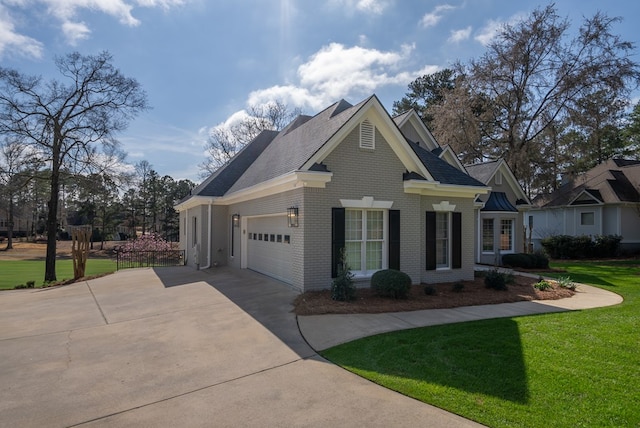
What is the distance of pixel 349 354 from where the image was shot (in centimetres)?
604

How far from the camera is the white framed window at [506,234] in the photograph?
70.0ft

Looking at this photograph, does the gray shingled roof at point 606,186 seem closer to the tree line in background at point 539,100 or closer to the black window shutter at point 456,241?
the tree line in background at point 539,100

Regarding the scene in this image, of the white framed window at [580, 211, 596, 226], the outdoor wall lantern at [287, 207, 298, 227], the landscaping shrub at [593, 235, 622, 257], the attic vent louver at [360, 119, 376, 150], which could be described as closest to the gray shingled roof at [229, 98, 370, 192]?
the attic vent louver at [360, 119, 376, 150]

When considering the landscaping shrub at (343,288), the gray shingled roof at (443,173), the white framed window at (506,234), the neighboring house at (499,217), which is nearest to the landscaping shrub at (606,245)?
the neighboring house at (499,217)

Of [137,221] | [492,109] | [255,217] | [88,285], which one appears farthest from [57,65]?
[137,221]

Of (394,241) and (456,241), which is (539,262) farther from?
(394,241)

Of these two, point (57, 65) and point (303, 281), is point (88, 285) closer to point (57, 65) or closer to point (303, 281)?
point (303, 281)

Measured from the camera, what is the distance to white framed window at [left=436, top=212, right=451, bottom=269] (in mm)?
13164

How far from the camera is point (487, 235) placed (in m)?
21.0

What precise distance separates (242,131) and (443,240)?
31678 mm

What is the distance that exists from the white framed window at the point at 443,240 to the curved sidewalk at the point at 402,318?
3.26 m

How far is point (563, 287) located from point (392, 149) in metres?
7.77

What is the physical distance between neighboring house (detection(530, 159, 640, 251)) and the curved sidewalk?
827 inches

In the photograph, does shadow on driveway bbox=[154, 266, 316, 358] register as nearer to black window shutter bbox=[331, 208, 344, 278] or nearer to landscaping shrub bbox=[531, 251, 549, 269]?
black window shutter bbox=[331, 208, 344, 278]
